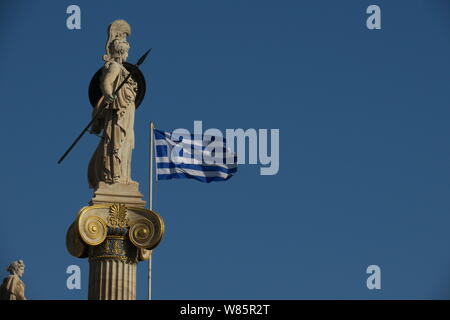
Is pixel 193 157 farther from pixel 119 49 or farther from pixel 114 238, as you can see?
pixel 114 238

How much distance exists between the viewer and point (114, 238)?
157 feet

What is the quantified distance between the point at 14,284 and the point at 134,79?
8559 millimetres

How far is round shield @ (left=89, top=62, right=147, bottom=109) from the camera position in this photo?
165ft

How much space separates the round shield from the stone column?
3814 millimetres

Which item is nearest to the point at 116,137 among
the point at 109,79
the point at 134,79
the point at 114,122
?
the point at 114,122

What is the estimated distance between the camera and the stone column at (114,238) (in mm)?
47312

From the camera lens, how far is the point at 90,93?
166ft

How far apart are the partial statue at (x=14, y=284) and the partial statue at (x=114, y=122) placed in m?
4.89

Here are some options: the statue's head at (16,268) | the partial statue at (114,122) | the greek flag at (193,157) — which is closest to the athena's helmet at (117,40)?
the partial statue at (114,122)

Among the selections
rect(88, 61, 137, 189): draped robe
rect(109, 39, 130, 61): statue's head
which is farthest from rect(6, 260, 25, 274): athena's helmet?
rect(109, 39, 130, 61): statue's head

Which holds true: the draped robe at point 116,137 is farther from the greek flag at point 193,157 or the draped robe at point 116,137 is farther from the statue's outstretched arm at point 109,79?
the greek flag at point 193,157

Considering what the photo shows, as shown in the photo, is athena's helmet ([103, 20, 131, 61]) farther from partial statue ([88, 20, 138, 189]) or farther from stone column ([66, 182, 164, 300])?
stone column ([66, 182, 164, 300])
